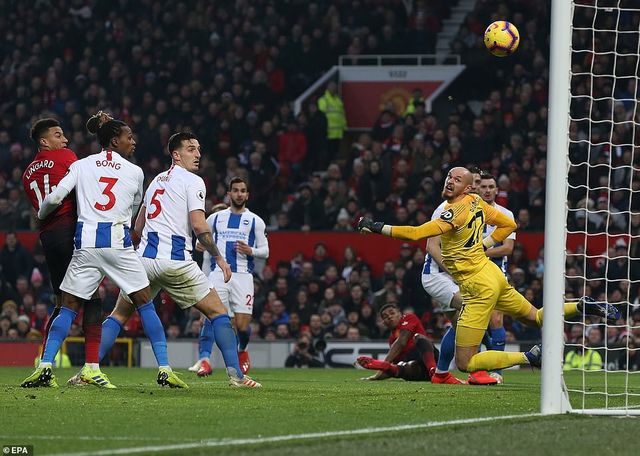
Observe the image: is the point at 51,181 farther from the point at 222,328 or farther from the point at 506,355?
the point at 506,355

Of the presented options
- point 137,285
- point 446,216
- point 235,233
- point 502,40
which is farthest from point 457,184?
point 235,233

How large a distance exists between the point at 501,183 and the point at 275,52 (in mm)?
7616

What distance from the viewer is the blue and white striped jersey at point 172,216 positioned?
10.8 meters

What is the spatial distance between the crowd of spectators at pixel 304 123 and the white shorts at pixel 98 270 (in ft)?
32.1

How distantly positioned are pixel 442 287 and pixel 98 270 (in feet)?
13.2

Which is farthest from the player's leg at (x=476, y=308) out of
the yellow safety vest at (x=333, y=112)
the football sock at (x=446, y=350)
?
the yellow safety vest at (x=333, y=112)

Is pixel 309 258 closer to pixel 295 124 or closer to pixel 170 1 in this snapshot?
pixel 295 124

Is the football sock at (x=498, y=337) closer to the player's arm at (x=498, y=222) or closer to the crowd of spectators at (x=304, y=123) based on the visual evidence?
the player's arm at (x=498, y=222)

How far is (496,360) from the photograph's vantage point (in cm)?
1003

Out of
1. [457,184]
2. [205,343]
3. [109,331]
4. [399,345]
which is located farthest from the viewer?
[205,343]

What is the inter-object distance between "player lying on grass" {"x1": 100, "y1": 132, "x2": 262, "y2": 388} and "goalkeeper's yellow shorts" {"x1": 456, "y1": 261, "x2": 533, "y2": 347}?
1.89 metres

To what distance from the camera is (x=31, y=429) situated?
24.0 feet

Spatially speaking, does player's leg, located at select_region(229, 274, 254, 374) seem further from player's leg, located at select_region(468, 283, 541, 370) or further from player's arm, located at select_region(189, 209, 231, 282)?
player's leg, located at select_region(468, 283, 541, 370)

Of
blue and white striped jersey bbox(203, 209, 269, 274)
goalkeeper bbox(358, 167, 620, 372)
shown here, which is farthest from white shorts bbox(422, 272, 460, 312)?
blue and white striped jersey bbox(203, 209, 269, 274)
